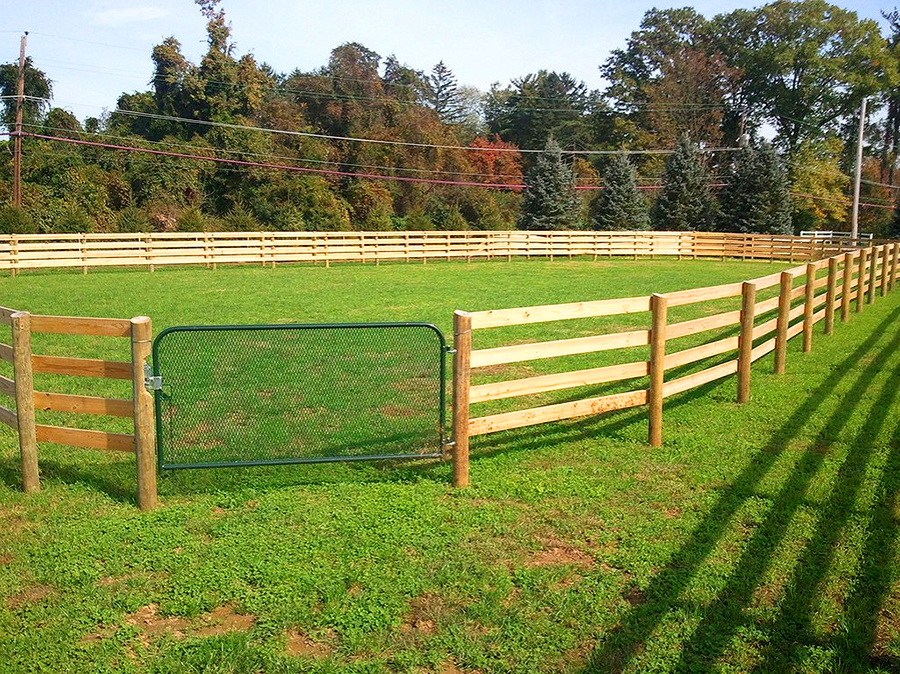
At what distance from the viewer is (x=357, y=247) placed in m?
29.1

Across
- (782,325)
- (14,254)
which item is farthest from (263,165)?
(782,325)

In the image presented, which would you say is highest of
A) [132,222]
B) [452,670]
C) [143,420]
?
[132,222]

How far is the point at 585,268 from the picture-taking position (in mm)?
27812

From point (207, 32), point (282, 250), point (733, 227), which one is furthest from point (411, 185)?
point (282, 250)

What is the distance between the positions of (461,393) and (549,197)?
40766mm

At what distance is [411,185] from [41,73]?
24.1 metres

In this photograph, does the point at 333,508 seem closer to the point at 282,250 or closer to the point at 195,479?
the point at 195,479

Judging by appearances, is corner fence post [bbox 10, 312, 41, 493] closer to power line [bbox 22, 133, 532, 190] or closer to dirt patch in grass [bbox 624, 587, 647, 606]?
dirt patch in grass [bbox 624, 587, 647, 606]

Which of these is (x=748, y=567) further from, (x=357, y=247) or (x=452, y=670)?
(x=357, y=247)

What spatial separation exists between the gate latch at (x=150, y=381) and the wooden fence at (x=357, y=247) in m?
20.4

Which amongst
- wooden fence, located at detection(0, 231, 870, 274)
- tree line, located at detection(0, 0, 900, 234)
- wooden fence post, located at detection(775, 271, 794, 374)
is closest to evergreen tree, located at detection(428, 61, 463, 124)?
tree line, located at detection(0, 0, 900, 234)

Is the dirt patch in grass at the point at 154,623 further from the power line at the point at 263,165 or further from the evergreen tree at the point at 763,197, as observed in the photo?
the evergreen tree at the point at 763,197

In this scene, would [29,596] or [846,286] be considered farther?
[846,286]

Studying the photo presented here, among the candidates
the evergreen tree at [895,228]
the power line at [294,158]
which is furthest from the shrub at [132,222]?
the evergreen tree at [895,228]
